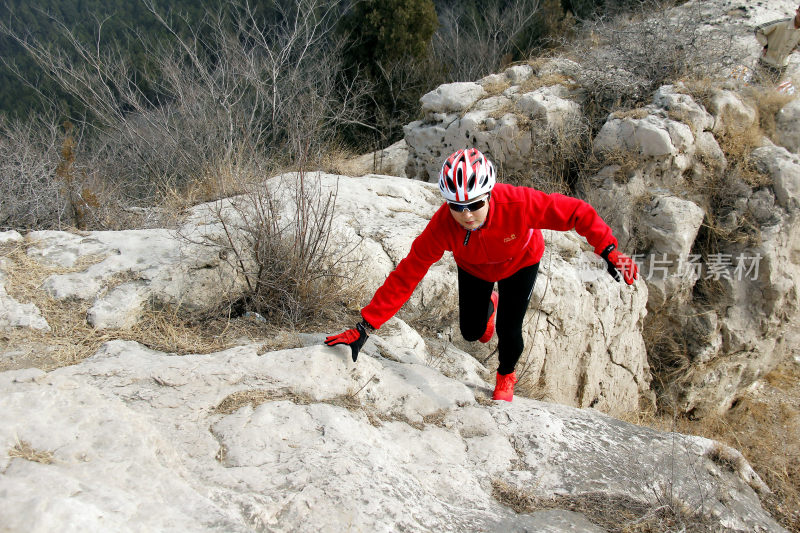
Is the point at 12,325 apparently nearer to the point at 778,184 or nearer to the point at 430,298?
the point at 430,298

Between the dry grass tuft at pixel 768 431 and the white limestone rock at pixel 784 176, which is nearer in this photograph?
the dry grass tuft at pixel 768 431

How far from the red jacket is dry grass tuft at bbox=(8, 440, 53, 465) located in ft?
4.92

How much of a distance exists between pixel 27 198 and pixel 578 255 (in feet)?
16.0

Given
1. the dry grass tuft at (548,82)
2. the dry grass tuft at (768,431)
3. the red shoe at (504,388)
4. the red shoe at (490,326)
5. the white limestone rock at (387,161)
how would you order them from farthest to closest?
the white limestone rock at (387,161) → the dry grass tuft at (548,82) → the red shoe at (490,326) → the red shoe at (504,388) → the dry grass tuft at (768,431)

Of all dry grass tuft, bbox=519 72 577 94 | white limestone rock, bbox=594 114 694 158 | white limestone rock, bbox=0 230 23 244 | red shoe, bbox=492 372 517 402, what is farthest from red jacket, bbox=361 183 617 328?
dry grass tuft, bbox=519 72 577 94

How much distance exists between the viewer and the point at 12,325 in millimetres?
2896

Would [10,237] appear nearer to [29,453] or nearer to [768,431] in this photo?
[29,453]

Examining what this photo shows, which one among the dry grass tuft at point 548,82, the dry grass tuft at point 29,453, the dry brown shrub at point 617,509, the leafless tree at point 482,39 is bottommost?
the dry brown shrub at point 617,509

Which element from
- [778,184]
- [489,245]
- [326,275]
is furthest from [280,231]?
[778,184]

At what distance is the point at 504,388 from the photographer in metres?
3.22

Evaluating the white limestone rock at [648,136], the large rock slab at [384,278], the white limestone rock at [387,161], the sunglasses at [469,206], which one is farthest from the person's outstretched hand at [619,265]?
the white limestone rock at [387,161]

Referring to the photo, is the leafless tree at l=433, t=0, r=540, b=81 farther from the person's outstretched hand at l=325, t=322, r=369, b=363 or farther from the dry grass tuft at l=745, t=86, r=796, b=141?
the person's outstretched hand at l=325, t=322, r=369, b=363

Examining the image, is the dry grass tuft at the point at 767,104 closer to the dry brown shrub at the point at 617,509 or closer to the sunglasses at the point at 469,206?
the sunglasses at the point at 469,206

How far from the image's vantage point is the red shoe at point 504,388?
3.17m
